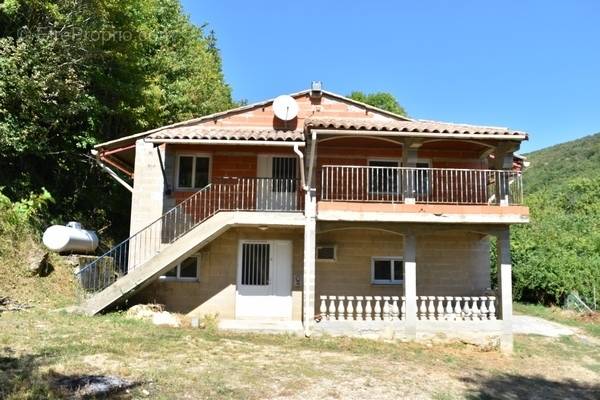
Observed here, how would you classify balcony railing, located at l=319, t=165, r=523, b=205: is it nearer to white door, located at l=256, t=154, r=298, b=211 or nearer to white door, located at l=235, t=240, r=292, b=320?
white door, located at l=256, t=154, r=298, b=211

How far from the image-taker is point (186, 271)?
527 inches

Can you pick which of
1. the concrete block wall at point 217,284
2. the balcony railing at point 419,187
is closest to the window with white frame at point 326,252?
the concrete block wall at point 217,284

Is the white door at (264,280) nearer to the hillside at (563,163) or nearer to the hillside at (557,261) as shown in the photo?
the hillside at (557,261)

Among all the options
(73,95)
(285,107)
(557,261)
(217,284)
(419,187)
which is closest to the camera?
(217,284)

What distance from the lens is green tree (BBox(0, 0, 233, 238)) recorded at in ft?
49.4

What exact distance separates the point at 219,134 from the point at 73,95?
22.5 ft

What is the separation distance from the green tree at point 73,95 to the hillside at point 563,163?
48.0m

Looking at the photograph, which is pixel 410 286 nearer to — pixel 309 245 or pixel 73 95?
pixel 309 245

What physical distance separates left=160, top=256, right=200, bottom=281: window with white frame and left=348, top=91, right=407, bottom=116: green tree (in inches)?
1369

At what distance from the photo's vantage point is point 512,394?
8.07 meters

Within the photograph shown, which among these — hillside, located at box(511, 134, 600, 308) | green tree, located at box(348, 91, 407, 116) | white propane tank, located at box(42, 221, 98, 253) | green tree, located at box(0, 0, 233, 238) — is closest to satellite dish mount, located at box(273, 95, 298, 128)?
white propane tank, located at box(42, 221, 98, 253)

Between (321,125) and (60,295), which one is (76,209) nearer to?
(60,295)

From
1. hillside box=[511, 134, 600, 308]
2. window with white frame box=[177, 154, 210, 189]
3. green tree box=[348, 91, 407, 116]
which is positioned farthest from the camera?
green tree box=[348, 91, 407, 116]

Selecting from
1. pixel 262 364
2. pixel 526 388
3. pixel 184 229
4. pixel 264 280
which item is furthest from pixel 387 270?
pixel 262 364
